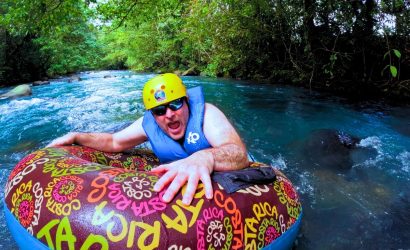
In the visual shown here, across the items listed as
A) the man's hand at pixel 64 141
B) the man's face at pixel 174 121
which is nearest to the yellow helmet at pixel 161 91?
the man's face at pixel 174 121

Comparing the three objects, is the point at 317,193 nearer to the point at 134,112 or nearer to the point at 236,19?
the point at 134,112

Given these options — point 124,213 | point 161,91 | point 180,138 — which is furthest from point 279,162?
point 124,213

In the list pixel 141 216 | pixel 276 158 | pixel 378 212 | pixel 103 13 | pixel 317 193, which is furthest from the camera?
pixel 103 13

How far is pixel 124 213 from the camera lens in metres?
1.86

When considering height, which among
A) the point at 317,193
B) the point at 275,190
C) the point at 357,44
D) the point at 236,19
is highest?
the point at 236,19

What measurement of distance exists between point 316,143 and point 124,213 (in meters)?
4.66

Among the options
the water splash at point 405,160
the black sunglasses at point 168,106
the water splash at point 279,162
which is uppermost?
the black sunglasses at point 168,106

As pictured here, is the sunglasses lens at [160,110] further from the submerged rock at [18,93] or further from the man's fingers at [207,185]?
the submerged rock at [18,93]

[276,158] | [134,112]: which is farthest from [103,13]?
[276,158]

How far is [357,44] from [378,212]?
7747 millimetres

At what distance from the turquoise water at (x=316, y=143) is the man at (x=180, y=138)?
1271 mm

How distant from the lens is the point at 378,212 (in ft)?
12.0

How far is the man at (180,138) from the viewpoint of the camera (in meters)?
2.02

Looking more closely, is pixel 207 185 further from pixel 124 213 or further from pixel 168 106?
pixel 168 106
